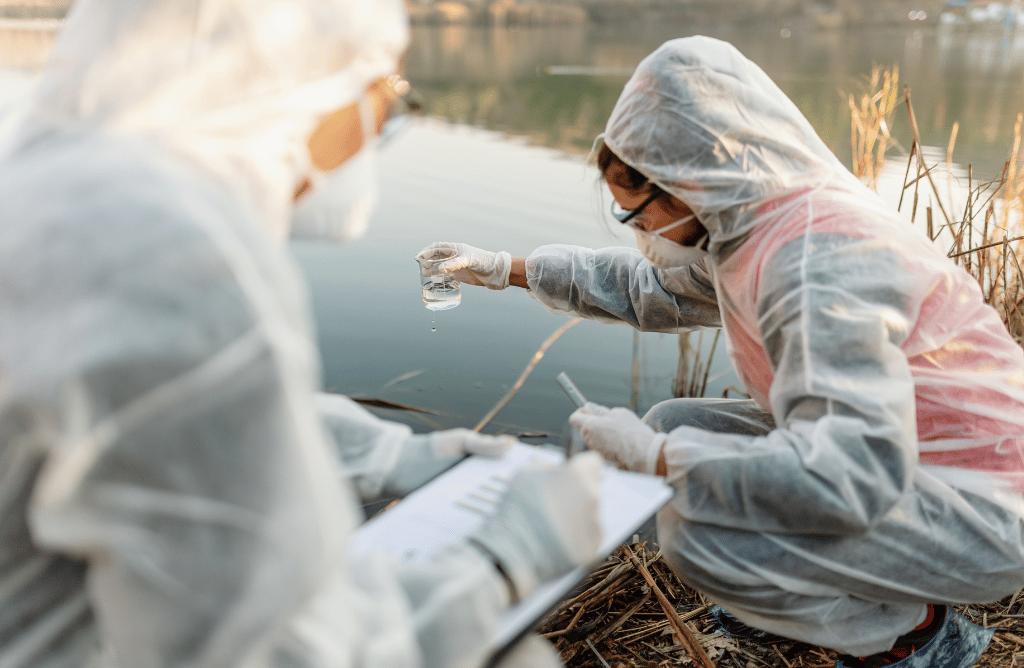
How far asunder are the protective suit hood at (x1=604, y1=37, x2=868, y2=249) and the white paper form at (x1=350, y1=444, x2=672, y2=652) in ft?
2.41

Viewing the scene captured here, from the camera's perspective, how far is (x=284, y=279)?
77 centimetres

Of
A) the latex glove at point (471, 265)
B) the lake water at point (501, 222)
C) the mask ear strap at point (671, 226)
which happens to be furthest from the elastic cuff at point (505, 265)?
the mask ear strap at point (671, 226)

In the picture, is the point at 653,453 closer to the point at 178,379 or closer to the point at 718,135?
the point at 718,135

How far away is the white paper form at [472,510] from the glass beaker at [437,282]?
105 centimetres

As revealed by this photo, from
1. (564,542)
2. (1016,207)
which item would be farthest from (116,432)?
(1016,207)

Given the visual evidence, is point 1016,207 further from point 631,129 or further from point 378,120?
point 378,120

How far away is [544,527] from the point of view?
3.17ft

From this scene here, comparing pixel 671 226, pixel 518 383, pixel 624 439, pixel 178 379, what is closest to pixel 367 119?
pixel 178 379

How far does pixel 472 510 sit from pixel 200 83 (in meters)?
0.74

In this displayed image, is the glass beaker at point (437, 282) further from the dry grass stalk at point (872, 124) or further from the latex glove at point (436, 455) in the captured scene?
the dry grass stalk at point (872, 124)

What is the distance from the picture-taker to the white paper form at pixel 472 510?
1097 millimetres

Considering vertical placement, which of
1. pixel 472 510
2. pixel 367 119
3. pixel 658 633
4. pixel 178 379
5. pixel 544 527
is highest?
pixel 367 119

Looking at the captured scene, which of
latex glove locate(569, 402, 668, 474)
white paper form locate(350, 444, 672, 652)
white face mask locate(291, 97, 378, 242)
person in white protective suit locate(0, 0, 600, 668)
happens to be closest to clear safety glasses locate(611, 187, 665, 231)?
latex glove locate(569, 402, 668, 474)

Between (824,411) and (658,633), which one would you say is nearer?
(824,411)
